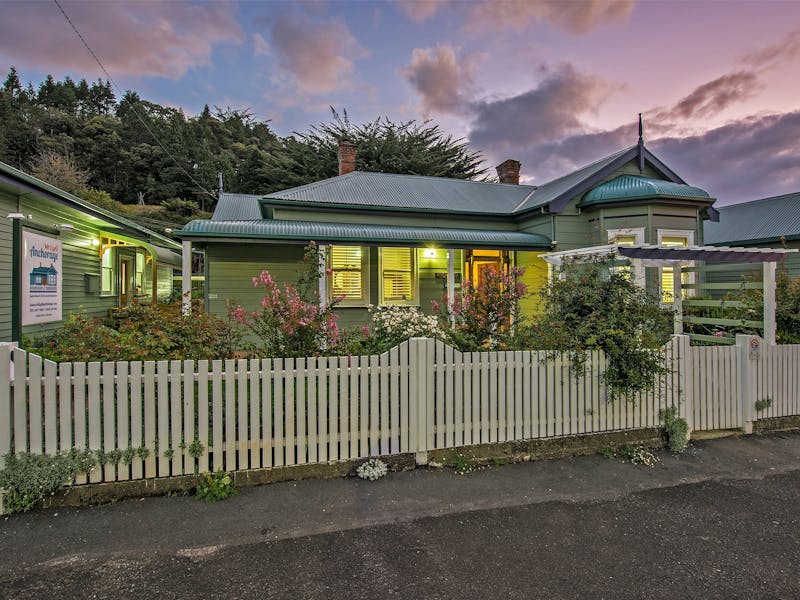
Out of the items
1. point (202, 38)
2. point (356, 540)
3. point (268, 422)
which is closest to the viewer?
point (356, 540)

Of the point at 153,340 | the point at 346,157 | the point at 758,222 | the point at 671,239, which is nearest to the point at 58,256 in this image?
the point at 153,340

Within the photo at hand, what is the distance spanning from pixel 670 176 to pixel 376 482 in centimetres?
1332

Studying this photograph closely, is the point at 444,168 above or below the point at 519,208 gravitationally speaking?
above

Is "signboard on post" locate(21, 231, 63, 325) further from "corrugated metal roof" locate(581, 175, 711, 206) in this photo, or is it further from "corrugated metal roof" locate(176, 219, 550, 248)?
"corrugated metal roof" locate(581, 175, 711, 206)

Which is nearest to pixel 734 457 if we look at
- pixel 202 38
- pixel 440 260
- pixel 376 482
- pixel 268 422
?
pixel 376 482

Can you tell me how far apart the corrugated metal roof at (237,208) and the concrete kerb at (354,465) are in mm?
10737

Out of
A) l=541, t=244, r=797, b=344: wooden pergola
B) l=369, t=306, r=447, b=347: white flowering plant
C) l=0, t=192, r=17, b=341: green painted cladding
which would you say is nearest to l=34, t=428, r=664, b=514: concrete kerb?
l=369, t=306, r=447, b=347: white flowering plant

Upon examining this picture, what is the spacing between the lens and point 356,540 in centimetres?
283

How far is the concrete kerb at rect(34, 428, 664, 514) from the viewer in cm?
326

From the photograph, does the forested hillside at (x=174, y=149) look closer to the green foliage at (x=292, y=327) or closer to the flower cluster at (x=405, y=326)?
the flower cluster at (x=405, y=326)

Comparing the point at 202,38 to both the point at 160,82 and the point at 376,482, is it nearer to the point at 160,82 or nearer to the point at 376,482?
the point at 376,482

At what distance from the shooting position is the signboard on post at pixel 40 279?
24.5ft

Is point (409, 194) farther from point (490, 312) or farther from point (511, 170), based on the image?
point (490, 312)

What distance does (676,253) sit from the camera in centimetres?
622
